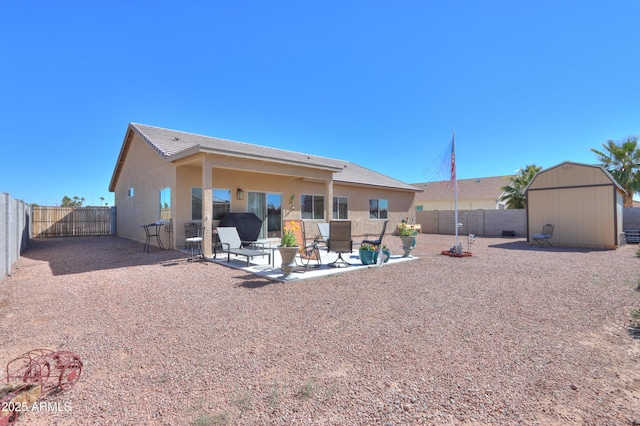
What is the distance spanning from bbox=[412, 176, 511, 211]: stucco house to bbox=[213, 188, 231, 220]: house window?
20026mm

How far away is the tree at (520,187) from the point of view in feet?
64.8

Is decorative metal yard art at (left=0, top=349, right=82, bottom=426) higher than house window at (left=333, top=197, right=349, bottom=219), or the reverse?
house window at (left=333, top=197, right=349, bottom=219)

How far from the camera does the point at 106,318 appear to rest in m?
3.98

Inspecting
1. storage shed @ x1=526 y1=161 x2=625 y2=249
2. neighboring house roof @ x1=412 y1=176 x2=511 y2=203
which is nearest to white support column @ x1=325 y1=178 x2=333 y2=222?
storage shed @ x1=526 y1=161 x2=625 y2=249

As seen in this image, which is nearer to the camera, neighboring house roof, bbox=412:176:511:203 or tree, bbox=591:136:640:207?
tree, bbox=591:136:640:207

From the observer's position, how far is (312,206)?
14102 mm

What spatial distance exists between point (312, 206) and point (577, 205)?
11.3 meters

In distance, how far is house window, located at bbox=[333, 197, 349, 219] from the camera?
52.6 ft

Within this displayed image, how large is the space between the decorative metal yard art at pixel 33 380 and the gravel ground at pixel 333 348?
4.5 inches

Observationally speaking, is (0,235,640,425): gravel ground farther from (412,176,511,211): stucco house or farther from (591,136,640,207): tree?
(412,176,511,211): stucco house

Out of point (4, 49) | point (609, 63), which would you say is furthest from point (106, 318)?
point (609, 63)

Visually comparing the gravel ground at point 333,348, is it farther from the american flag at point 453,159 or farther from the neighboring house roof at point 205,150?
the american flag at point 453,159

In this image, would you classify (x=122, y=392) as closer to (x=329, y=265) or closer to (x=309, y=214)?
(x=329, y=265)

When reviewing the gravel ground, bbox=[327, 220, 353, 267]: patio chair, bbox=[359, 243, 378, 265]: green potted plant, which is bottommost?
the gravel ground
